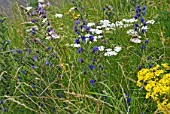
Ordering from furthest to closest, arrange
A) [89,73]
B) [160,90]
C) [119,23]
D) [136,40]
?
[119,23], [136,40], [89,73], [160,90]

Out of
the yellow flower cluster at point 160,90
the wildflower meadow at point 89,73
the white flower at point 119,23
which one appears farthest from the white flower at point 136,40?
the yellow flower cluster at point 160,90

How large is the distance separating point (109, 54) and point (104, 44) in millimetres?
267

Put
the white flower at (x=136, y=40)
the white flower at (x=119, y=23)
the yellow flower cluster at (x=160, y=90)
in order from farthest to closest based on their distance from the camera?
the white flower at (x=119, y=23) < the white flower at (x=136, y=40) < the yellow flower cluster at (x=160, y=90)

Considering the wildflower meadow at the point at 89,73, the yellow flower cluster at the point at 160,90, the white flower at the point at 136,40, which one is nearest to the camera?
the yellow flower cluster at the point at 160,90

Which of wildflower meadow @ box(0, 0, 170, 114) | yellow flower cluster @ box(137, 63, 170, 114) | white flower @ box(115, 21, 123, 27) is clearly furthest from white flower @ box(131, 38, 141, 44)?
yellow flower cluster @ box(137, 63, 170, 114)

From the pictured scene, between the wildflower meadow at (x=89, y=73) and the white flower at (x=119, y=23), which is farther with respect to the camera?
the white flower at (x=119, y=23)

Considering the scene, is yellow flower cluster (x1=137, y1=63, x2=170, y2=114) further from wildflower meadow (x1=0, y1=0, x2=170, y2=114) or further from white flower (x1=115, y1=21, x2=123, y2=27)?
white flower (x1=115, y1=21, x2=123, y2=27)

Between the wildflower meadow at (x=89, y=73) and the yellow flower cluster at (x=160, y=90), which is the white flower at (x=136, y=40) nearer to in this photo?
A: the wildflower meadow at (x=89, y=73)

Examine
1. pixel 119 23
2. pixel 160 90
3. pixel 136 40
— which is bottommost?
pixel 160 90

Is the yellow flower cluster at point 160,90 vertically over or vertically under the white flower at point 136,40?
under

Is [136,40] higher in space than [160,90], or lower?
higher

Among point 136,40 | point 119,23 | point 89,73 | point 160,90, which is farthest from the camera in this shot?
point 119,23

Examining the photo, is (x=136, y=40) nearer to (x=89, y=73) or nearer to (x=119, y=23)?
(x=119, y=23)

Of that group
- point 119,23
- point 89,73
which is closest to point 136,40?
point 119,23
